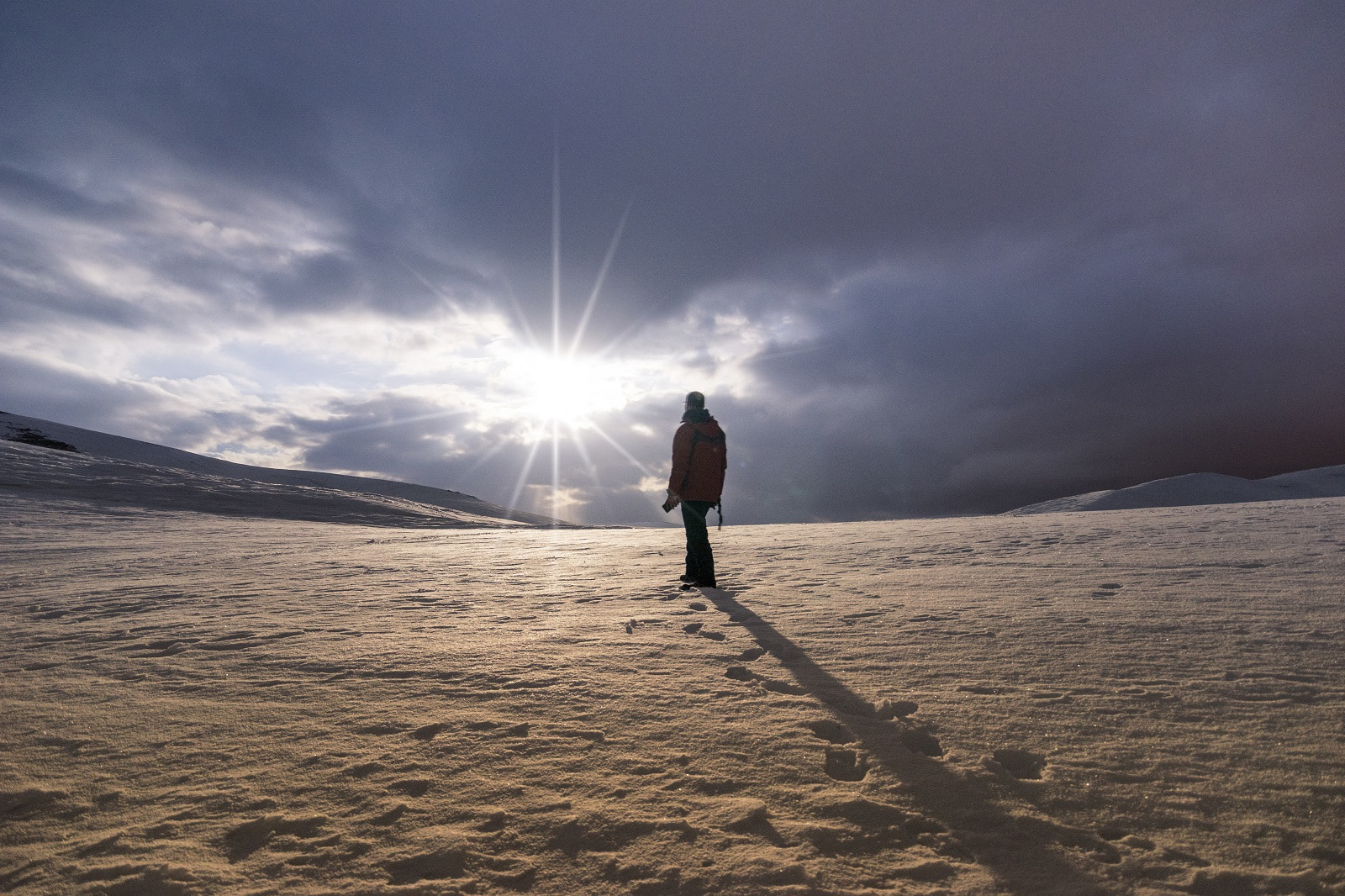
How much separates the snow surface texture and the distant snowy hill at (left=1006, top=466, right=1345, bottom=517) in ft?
86.4

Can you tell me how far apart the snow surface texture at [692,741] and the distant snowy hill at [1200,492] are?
2633cm

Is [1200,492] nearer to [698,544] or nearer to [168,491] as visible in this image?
[698,544]

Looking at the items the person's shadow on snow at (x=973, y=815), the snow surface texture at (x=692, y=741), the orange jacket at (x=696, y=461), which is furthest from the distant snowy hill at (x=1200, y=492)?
the person's shadow on snow at (x=973, y=815)

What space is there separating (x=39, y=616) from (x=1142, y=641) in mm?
9172

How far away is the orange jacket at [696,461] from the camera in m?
7.05

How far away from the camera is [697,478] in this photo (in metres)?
7.11

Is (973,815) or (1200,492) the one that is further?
(1200,492)

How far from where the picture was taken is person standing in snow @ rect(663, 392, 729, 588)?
23.1ft

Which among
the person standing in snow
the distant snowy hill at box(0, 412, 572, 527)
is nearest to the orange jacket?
the person standing in snow

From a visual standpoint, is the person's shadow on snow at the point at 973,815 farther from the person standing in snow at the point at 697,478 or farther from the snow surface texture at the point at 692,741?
the person standing in snow at the point at 697,478

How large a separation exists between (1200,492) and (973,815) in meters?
38.6

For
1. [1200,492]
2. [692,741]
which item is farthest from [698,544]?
[1200,492]

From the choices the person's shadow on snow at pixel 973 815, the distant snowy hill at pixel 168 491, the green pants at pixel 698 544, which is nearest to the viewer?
the person's shadow on snow at pixel 973 815

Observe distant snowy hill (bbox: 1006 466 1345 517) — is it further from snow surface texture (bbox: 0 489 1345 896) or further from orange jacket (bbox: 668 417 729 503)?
snow surface texture (bbox: 0 489 1345 896)
